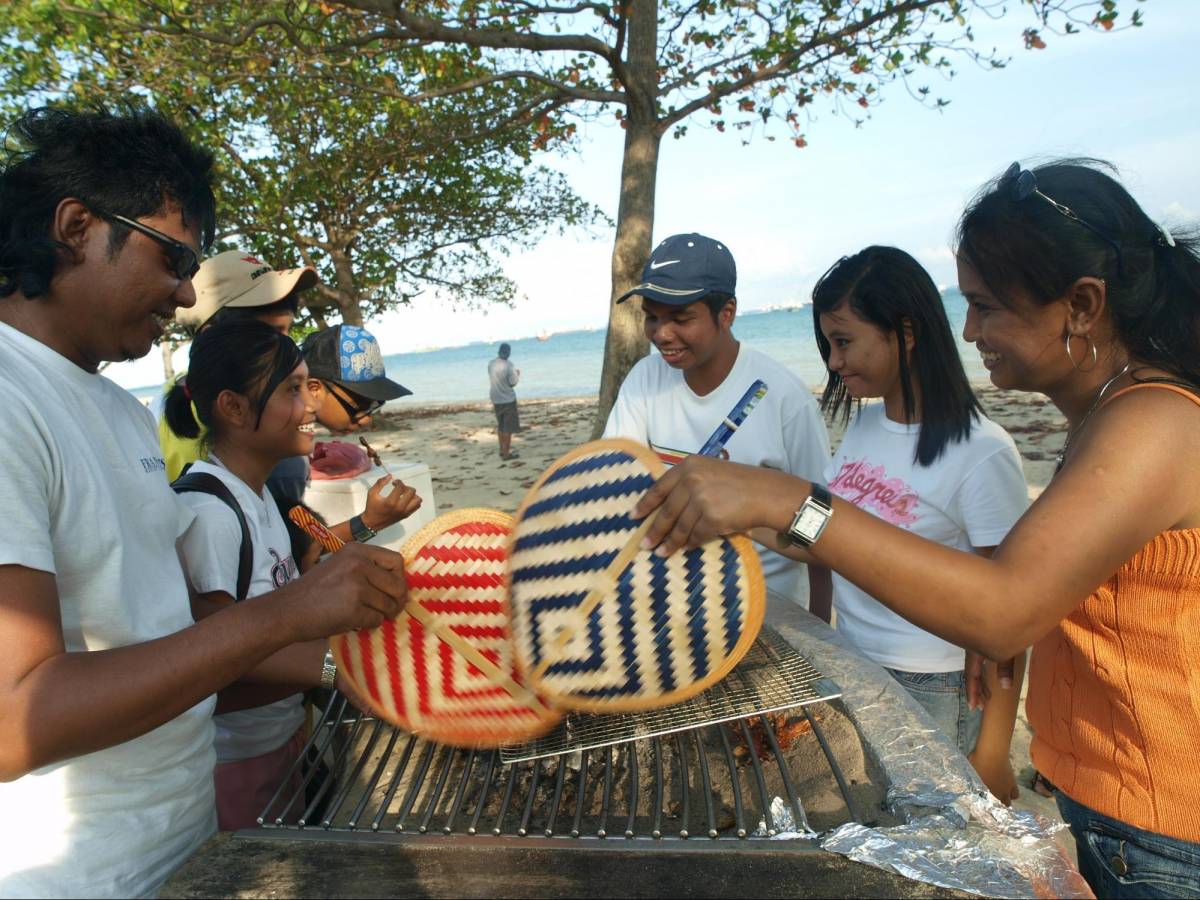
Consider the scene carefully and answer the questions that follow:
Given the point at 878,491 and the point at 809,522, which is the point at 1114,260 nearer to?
the point at 809,522

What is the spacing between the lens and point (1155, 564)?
1.32 metres

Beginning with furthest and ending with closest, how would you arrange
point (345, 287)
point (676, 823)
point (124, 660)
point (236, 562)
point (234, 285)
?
point (345, 287) < point (234, 285) < point (236, 562) < point (676, 823) < point (124, 660)

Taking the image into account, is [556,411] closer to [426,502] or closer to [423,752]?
[426,502]

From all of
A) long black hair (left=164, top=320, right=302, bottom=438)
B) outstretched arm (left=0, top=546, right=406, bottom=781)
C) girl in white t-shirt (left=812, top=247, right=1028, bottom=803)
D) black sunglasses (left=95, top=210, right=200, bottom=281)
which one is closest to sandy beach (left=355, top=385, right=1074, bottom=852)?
girl in white t-shirt (left=812, top=247, right=1028, bottom=803)

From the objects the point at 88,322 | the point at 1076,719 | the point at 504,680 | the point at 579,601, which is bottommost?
the point at 1076,719

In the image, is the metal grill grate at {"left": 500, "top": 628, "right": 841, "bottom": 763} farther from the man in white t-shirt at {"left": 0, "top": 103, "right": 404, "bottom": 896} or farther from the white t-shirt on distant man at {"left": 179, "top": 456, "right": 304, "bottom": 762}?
the white t-shirt on distant man at {"left": 179, "top": 456, "right": 304, "bottom": 762}

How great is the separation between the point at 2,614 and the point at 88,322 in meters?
0.55

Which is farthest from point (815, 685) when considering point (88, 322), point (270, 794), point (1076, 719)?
point (88, 322)

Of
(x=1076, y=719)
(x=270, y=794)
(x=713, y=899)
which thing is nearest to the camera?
(x=713, y=899)

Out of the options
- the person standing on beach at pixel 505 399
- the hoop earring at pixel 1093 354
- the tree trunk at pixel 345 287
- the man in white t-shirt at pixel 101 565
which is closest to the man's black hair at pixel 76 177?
the man in white t-shirt at pixel 101 565

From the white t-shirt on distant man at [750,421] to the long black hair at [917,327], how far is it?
1.17ft

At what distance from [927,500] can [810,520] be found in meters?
1.00

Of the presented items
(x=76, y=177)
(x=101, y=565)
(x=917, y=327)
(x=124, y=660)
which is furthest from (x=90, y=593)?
(x=917, y=327)

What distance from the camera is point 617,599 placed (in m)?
1.31
